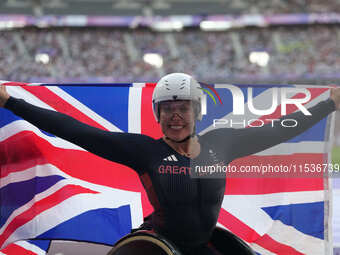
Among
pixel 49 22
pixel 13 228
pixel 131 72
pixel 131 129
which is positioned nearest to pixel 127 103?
pixel 131 129

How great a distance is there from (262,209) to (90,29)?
3343 centimetres

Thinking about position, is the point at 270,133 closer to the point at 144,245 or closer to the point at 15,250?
the point at 144,245

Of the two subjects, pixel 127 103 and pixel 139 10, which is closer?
pixel 127 103

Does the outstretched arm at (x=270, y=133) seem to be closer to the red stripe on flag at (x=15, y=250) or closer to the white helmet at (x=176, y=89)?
the white helmet at (x=176, y=89)

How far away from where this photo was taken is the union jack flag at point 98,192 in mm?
3770

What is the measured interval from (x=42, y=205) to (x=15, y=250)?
491 mm

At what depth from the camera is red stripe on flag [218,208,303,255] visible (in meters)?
3.72

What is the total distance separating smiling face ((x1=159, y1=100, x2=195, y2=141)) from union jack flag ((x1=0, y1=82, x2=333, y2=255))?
4.30 ft

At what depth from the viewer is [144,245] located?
7.47 feet

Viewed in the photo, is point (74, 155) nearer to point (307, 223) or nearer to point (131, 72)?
point (307, 223)

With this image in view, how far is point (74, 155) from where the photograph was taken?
387 cm

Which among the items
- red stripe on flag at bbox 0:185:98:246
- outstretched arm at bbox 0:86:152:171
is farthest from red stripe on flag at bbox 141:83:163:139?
outstretched arm at bbox 0:86:152:171

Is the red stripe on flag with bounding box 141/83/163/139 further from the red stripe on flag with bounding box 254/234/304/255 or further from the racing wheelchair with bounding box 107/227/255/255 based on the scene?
the racing wheelchair with bounding box 107/227/255/255

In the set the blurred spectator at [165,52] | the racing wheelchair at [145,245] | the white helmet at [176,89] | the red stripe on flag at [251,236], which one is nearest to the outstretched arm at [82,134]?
the white helmet at [176,89]
